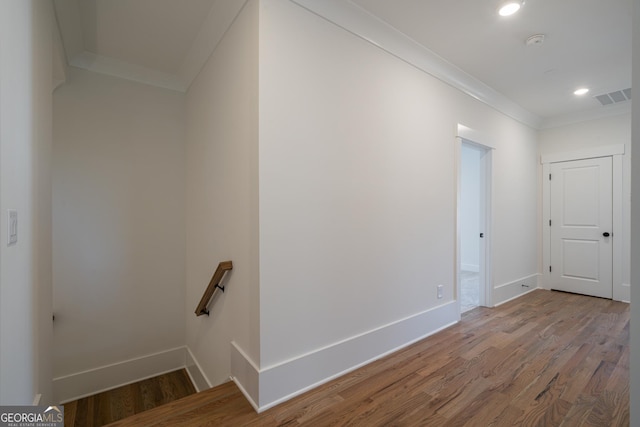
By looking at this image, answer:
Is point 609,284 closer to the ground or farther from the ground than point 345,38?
closer to the ground

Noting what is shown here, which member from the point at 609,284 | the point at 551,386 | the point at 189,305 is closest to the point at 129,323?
the point at 189,305

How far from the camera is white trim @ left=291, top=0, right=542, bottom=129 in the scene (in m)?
2.03

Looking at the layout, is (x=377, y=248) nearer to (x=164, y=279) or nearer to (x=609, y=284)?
(x=164, y=279)

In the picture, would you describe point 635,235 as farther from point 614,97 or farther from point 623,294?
point 623,294

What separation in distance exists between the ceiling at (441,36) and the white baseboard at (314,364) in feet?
7.98

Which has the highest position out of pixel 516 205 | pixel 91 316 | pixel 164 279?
pixel 516 205

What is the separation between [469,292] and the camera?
458 cm

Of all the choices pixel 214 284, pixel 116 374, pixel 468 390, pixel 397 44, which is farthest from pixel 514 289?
pixel 116 374

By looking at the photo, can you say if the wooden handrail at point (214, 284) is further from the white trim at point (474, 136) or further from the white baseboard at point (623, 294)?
the white baseboard at point (623, 294)

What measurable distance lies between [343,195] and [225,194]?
941 millimetres

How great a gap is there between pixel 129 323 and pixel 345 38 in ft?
11.2

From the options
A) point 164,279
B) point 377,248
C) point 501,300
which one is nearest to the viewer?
point 377,248

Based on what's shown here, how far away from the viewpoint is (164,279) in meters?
3.16

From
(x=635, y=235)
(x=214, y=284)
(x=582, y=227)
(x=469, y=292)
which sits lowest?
(x=469, y=292)
